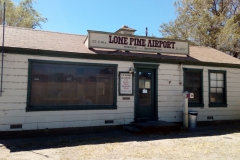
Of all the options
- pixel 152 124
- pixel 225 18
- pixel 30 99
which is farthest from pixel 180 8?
pixel 30 99

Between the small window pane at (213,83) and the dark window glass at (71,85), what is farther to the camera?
the small window pane at (213,83)

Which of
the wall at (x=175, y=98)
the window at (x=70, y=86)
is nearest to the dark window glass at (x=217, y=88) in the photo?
the wall at (x=175, y=98)

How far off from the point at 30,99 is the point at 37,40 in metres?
2.42

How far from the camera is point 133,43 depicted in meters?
9.43

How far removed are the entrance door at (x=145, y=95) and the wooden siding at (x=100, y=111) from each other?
0.26 metres

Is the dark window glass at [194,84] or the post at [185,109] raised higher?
the dark window glass at [194,84]

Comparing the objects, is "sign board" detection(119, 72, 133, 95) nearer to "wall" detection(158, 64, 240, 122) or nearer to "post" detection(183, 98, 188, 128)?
"wall" detection(158, 64, 240, 122)

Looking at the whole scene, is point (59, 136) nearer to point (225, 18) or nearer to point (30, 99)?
point (30, 99)

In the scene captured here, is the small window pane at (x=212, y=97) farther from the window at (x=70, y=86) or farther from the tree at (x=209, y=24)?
the tree at (x=209, y=24)

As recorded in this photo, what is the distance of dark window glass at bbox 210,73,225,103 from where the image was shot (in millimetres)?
10641

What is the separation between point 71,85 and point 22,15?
69.6 ft

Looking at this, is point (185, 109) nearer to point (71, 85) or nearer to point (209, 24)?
point (71, 85)

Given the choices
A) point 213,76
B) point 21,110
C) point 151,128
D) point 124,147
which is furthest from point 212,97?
point 21,110

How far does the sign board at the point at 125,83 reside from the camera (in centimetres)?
884
